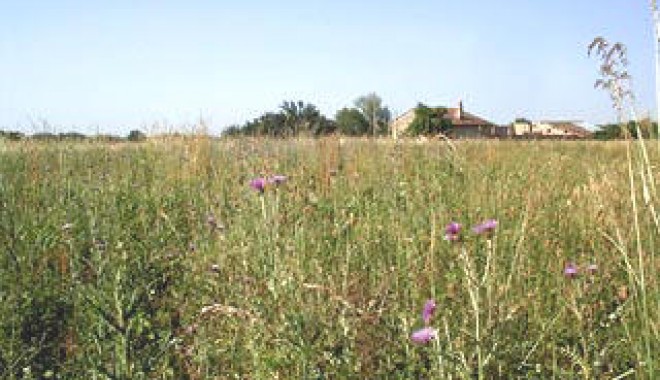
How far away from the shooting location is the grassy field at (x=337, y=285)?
66.9 inches

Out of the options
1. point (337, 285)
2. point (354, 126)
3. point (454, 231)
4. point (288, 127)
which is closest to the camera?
point (454, 231)

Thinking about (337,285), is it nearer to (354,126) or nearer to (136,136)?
(136,136)

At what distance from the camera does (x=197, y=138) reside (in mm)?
7352

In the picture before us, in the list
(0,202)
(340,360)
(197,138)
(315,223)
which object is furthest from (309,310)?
(197,138)

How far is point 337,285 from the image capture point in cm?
226

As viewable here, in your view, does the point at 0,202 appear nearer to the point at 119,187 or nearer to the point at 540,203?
the point at 119,187

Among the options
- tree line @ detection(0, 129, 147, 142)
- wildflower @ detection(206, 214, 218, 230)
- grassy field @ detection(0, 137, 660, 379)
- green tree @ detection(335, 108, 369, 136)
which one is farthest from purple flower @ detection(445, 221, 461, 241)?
tree line @ detection(0, 129, 147, 142)

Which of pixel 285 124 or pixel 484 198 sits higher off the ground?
pixel 285 124

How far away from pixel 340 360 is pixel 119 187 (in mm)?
3357

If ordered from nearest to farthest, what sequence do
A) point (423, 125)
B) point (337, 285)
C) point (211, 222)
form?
point (337, 285) → point (211, 222) → point (423, 125)

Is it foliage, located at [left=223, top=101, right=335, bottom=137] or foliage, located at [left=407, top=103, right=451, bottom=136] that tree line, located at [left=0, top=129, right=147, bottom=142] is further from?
foliage, located at [left=407, top=103, right=451, bottom=136]

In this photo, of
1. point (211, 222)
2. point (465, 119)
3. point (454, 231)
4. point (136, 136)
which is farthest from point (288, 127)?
point (465, 119)

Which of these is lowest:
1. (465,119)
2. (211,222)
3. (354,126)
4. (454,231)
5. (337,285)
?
(337,285)

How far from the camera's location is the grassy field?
5.57 ft
